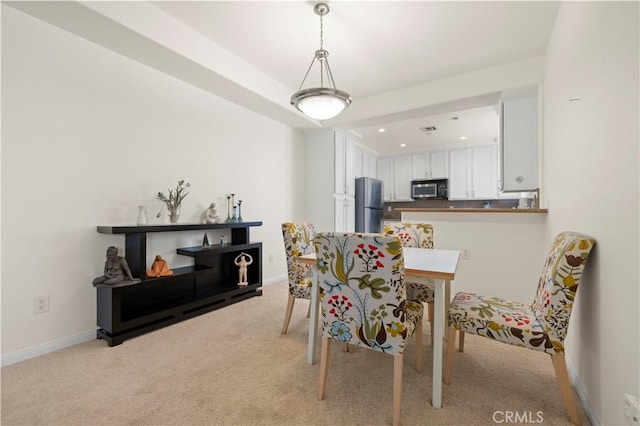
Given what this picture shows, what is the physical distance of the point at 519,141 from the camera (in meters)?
3.05

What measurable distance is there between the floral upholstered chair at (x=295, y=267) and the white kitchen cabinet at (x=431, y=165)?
495 cm

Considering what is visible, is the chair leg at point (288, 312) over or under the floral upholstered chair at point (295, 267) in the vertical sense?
under

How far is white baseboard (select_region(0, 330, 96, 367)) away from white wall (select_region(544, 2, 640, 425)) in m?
3.24

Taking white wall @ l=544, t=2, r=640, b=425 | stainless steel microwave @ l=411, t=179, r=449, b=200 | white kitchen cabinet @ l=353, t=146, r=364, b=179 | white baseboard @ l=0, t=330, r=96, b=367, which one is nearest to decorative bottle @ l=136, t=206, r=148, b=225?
white baseboard @ l=0, t=330, r=96, b=367

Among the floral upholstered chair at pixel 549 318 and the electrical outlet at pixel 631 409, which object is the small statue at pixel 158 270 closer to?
the floral upholstered chair at pixel 549 318

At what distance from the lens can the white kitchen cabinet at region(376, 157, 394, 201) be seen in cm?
695

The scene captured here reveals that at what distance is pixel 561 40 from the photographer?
2125mm

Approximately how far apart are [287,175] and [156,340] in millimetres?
2797

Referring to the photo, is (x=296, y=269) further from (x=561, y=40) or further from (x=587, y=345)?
(x=561, y=40)

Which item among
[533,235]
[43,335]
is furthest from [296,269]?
[533,235]

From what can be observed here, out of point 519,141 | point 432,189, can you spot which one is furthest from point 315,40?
point 432,189

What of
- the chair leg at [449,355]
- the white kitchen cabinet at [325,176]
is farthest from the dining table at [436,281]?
the white kitchen cabinet at [325,176]

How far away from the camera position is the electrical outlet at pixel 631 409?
95 cm

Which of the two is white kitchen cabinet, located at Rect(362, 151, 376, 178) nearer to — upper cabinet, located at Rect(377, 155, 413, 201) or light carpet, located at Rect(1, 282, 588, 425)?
upper cabinet, located at Rect(377, 155, 413, 201)
